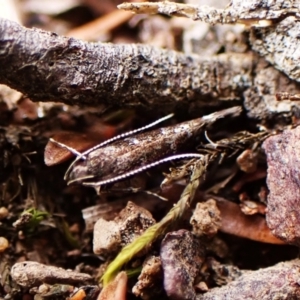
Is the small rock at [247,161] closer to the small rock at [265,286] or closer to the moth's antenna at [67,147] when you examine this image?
the small rock at [265,286]

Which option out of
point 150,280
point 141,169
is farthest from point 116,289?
point 141,169

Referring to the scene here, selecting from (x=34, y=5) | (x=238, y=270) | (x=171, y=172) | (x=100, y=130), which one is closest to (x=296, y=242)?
(x=238, y=270)

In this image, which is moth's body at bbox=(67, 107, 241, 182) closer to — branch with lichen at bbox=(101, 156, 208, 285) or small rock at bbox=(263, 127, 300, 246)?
branch with lichen at bbox=(101, 156, 208, 285)

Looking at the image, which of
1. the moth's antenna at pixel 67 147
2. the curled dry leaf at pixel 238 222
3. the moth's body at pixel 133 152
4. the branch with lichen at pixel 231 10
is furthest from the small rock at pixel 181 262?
the branch with lichen at pixel 231 10

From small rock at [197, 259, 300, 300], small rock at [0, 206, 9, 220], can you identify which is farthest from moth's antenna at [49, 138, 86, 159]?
small rock at [197, 259, 300, 300]

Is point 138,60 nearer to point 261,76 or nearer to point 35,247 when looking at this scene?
point 261,76
